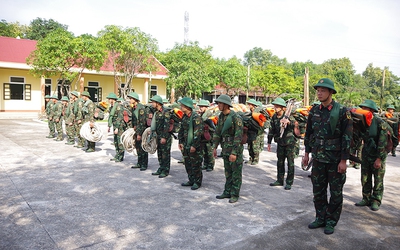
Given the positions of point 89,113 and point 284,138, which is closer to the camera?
point 284,138

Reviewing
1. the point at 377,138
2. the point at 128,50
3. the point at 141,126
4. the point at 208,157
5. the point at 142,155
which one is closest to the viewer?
the point at 377,138

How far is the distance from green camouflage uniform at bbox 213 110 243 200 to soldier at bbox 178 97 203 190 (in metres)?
0.66

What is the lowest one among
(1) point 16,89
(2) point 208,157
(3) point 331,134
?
(2) point 208,157

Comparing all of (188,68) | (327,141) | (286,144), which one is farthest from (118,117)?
(188,68)

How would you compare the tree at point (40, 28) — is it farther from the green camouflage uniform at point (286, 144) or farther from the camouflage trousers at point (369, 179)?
the camouflage trousers at point (369, 179)

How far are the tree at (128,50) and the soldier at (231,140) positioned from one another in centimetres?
1892

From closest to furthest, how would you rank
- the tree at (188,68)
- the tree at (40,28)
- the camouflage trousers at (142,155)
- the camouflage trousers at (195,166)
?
the camouflage trousers at (195,166), the camouflage trousers at (142,155), the tree at (188,68), the tree at (40,28)

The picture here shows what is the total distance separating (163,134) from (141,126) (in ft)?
3.42

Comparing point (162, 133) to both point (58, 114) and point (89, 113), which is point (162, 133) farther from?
point (58, 114)

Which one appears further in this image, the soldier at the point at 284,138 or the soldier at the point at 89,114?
the soldier at the point at 89,114

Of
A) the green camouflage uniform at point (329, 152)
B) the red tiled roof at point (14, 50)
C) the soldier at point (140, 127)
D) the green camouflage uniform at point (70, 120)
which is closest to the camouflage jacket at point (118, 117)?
the soldier at point (140, 127)

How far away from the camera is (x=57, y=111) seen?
13.2 m

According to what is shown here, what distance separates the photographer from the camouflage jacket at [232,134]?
229 inches

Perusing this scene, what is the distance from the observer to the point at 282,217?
5.20m
